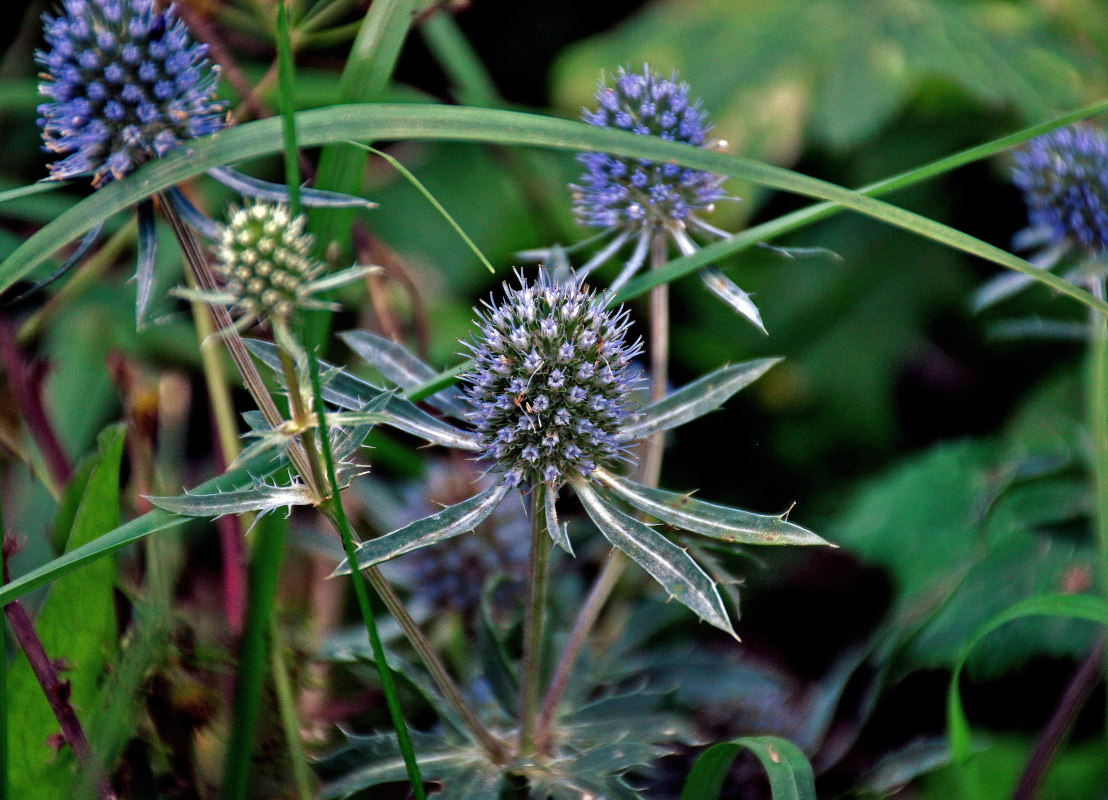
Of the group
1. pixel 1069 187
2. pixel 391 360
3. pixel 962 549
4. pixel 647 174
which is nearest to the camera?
pixel 391 360

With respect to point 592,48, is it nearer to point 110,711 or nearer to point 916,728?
point 916,728

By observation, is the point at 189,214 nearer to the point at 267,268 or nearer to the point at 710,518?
the point at 267,268

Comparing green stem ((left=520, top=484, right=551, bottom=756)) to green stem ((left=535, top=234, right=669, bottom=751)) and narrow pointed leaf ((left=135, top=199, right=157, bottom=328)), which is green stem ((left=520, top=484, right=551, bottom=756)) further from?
narrow pointed leaf ((left=135, top=199, right=157, bottom=328))

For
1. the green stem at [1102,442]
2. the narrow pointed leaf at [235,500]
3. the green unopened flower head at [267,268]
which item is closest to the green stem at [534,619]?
the narrow pointed leaf at [235,500]

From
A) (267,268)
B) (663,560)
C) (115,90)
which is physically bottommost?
(663,560)

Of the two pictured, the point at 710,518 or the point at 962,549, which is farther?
the point at 962,549

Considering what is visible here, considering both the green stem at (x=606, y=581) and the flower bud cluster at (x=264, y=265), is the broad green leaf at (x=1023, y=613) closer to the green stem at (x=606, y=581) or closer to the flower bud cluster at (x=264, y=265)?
the green stem at (x=606, y=581)

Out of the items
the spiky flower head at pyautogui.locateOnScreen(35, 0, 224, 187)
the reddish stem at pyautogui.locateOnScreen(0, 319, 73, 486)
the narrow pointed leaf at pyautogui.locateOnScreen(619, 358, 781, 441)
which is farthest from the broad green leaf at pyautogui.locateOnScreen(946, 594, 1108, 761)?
the reddish stem at pyautogui.locateOnScreen(0, 319, 73, 486)

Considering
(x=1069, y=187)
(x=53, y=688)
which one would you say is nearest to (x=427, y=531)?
(x=53, y=688)
